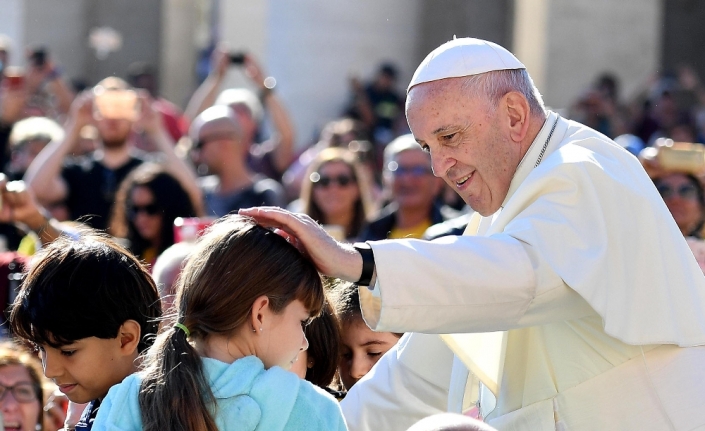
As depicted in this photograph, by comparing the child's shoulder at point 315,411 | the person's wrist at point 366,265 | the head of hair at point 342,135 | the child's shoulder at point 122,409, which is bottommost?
the head of hair at point 342,135

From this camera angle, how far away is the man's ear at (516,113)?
10.2 ft

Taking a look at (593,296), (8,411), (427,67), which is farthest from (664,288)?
(8,411)

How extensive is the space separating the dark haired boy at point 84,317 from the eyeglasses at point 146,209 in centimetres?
322

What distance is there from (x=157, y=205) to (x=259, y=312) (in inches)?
150

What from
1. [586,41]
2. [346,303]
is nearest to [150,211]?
[346,303]

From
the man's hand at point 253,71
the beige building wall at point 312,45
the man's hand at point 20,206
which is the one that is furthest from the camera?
the beige building wall at point 312,45

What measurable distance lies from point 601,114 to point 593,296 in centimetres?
745

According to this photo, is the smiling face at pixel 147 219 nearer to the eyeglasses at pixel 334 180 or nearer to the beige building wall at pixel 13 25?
the eyeglasses at pixel 334 180

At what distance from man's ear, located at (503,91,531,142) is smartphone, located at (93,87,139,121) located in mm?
4555

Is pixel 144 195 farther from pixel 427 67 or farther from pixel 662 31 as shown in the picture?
pixel 662 31

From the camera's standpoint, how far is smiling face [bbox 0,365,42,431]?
376cm

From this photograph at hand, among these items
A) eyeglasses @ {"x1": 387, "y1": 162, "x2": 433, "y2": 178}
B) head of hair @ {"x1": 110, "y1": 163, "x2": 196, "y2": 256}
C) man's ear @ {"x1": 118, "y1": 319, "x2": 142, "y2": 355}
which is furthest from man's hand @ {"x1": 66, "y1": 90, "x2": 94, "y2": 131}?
man's ear @ {"x1": 118, "y1": 319, "x2": 142, "y2": 355}

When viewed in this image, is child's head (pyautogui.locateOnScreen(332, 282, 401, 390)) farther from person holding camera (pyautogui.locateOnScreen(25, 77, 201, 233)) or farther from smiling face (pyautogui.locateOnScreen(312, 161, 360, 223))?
person holding camera (pyautogui.locateOnScreen(25, 77, 201, 233))

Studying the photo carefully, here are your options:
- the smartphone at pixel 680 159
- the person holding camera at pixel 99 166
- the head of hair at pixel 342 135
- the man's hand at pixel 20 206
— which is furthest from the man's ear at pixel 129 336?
the head of hair at pixel 342 135
